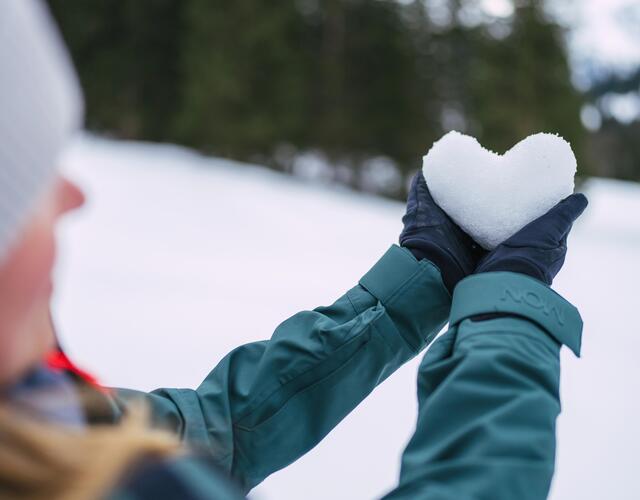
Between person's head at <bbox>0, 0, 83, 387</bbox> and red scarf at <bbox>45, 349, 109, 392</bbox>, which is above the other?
person's head at <bbox>0, 0, 83, 387</bbox>

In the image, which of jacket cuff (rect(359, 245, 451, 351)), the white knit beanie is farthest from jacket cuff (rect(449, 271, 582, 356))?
the white knit beanie

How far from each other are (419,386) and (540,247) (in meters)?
0.37

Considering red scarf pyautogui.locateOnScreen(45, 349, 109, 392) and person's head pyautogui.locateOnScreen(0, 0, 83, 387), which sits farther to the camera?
red scarf pyautogui.locateOnScreen(45, 349, 109, 392)

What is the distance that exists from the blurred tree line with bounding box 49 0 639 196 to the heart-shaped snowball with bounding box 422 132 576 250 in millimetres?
9240

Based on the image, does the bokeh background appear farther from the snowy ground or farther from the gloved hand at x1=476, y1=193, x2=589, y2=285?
the gloved hand at x1=476, y1=193, x2=589, y2=285

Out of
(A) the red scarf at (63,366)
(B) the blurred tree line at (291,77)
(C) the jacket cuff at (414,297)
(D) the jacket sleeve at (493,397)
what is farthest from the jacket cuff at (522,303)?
(B) the blurred tree line at (291,77)

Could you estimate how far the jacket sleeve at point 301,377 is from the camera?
121cm

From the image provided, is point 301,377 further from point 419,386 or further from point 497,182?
point 497,182

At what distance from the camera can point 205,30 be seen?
11016 millimetres

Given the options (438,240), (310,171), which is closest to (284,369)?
(438,240)

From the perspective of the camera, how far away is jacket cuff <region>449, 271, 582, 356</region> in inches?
39.9

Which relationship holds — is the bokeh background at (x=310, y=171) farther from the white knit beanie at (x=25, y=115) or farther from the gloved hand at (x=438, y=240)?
the gloved hand at (x=438, y=240)

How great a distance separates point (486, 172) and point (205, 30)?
10.7 m

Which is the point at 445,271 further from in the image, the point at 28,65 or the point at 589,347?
the point at 589,347
